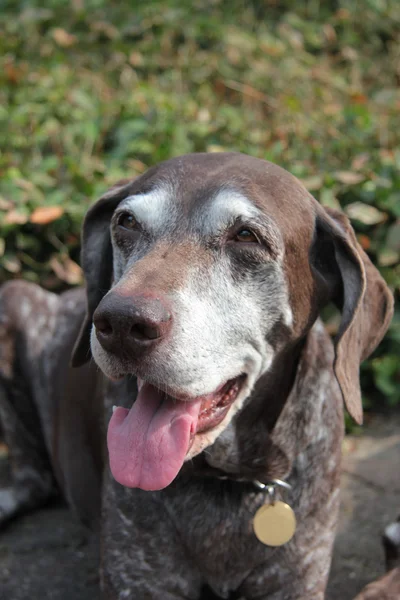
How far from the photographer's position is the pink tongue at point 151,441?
2680mm

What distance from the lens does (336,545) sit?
402 cm

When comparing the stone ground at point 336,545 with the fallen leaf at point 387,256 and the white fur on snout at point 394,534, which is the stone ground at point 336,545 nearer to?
the white fur on snout at point 394,534

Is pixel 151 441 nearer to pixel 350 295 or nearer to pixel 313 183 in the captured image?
pixel 350 295

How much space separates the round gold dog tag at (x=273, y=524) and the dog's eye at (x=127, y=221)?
3.81 feet

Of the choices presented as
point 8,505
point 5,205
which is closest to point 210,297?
point 8,505

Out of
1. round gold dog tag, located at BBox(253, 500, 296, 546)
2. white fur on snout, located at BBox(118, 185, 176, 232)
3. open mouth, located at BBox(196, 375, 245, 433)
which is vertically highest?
white fur on snout, located at BBox(118, 185, 176, 232)

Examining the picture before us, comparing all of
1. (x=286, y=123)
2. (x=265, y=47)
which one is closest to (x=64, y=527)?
(x=286, y=123)

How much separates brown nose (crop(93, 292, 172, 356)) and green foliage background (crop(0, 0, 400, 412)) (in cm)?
258

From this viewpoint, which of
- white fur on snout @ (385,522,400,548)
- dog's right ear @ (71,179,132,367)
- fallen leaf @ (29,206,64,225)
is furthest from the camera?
fallen leaf @ (29,206,64,225)

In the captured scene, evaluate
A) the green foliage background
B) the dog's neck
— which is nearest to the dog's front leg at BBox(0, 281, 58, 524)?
the green foliage background

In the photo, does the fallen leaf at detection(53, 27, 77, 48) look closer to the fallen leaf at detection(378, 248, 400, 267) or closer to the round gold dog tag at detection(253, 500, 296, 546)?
the fallen leaf at detection(378, 248, 400, 267)

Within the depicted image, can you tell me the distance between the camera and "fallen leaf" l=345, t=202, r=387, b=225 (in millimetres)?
5008

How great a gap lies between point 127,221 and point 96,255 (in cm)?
45

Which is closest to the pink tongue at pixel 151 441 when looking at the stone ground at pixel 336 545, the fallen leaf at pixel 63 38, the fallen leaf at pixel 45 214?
the stone ground at pixel 336 545
